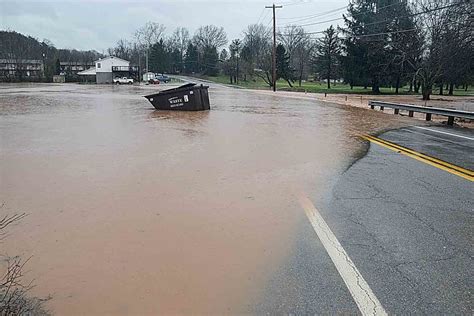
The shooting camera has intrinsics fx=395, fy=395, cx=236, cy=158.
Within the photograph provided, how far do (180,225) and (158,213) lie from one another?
19.7 inches

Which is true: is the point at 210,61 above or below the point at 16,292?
above

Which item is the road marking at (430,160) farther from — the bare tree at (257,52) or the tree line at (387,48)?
the bare tree at (257,52)

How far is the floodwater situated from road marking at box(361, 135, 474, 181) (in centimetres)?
73

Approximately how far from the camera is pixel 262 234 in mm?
4164

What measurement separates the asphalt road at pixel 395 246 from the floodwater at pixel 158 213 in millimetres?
292

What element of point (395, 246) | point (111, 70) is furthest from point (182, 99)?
point (111, 70)

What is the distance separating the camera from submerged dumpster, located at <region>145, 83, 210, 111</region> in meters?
18.9

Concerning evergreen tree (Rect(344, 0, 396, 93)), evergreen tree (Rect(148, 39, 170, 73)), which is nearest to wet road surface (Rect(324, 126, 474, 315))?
evergreen tree (Rect(344, 0, 396, 93))

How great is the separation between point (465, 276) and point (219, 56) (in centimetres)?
11472

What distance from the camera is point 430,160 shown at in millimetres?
7914

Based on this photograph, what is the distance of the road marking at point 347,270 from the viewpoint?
288 centimetres

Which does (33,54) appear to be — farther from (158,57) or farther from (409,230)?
(409,230)

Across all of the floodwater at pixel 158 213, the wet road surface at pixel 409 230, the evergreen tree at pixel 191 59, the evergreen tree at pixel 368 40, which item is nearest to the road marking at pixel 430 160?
the wet road surface at pixel 409 230

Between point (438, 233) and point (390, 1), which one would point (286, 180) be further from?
point (390, 1)
